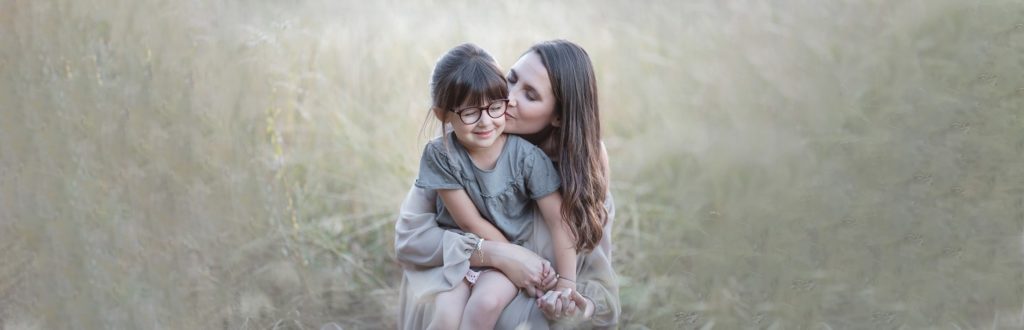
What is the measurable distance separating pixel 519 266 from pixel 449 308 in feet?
0.67

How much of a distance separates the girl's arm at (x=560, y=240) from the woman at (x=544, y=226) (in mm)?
24

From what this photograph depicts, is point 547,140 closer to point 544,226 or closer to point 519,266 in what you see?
point 544,226

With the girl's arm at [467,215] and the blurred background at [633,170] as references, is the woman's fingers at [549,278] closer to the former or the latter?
the girl's arm at [467,215]

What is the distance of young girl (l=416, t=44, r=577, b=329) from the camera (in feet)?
10.6

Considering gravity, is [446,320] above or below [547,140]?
below

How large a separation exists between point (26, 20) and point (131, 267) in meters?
1.00

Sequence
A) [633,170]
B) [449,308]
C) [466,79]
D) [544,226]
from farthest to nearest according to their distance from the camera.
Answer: [633,170] → [544,226] → [449,308] → [466,79]

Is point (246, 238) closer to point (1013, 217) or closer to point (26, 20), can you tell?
point (26, 20)

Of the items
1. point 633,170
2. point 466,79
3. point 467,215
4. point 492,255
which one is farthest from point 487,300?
point 633,170

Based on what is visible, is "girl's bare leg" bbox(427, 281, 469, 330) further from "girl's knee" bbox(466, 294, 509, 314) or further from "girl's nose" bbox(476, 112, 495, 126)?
"girl's nose" bbox(476, 112, 495, 126)

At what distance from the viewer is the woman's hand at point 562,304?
332cm

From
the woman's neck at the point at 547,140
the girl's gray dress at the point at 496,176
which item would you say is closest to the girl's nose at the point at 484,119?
the girl's gray dress at the point at 496,176

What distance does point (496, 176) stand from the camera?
3324 millimetres

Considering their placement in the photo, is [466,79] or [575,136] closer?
[466,79]
